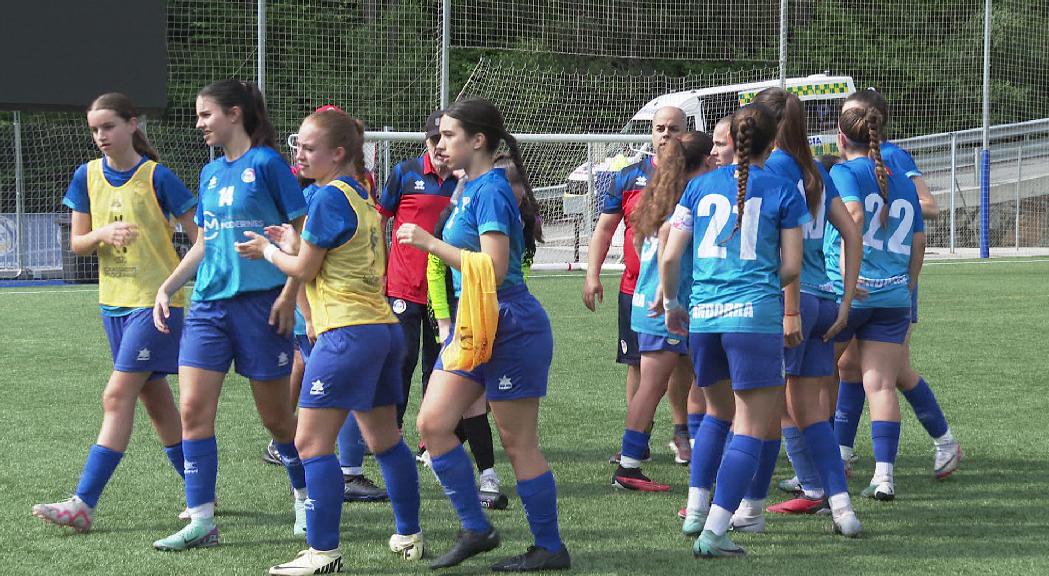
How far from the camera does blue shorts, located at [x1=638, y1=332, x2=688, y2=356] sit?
605 cm

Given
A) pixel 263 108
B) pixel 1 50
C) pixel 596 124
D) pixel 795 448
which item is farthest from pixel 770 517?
pixel 596 124

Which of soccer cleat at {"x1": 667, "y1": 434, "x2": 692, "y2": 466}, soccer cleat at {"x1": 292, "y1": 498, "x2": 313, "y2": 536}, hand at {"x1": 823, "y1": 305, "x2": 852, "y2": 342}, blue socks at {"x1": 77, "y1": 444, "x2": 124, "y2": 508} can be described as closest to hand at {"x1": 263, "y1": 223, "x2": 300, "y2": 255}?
soccer cleat at {"x1": 292, "y1": 498, "x2": 313, "y2": 536}

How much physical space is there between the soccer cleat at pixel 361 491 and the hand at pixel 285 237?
1619 millimetres

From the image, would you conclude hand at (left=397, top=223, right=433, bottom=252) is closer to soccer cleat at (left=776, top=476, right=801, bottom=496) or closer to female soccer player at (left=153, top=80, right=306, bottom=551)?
female soccer player at (left=153, top=80, right=306, bottom=551)

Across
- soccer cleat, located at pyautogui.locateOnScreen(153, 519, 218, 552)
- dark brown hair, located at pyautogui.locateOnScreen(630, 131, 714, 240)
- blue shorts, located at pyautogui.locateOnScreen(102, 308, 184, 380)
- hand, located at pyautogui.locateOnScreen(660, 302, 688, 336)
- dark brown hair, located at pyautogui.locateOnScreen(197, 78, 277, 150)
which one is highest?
dark brown hair, located at pyautogui.locateOnScreen(197, 78, 277, 150)

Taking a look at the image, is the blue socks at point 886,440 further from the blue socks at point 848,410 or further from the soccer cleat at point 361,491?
the soccer cleat at point 361,491

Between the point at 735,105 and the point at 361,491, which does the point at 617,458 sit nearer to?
the point at 361,491

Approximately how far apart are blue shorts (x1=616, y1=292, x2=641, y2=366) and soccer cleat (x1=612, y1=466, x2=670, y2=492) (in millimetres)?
639

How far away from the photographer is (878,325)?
578 centimetres

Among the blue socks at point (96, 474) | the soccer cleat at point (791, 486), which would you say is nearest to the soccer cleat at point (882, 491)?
the soccer cleat at point (791, 486)

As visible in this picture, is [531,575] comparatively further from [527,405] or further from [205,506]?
[205,506]

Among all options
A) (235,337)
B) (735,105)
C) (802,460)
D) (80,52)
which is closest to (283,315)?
(235,337)

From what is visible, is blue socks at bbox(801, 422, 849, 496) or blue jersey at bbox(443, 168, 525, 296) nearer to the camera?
blue jersey at bbox(443, 168, 525, 296)

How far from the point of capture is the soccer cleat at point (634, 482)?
5977mm
